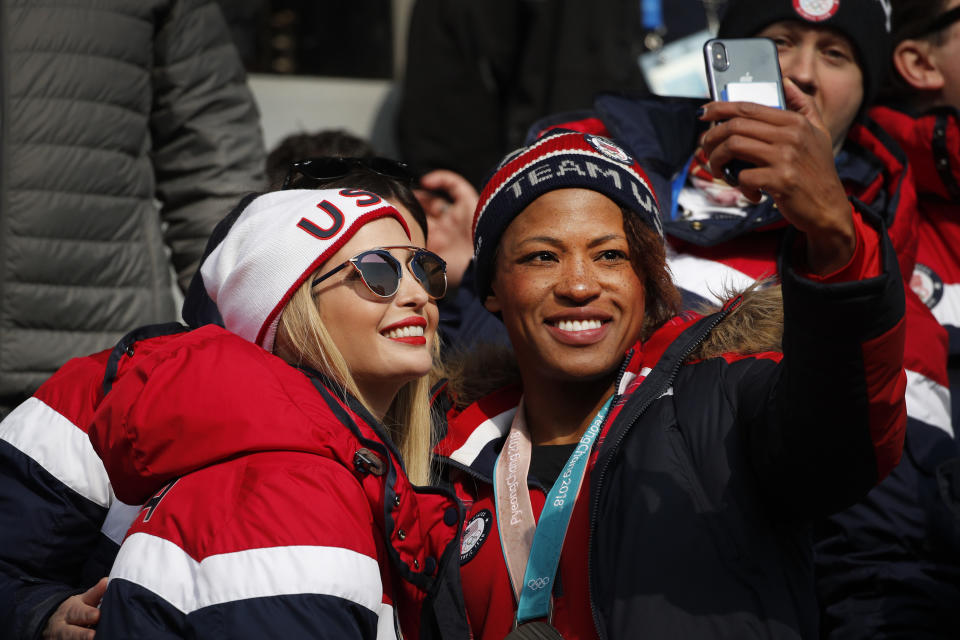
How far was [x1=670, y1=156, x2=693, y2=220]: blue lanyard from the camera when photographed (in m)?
3.29

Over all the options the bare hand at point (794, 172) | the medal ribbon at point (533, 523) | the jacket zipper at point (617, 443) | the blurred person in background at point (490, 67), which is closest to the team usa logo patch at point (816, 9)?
the jacket zipper at point (617, 443)

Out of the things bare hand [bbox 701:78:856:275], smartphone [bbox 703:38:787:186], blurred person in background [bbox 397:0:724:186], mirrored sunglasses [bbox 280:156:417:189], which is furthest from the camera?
blurred person in background [bbox 397:0:724:186]

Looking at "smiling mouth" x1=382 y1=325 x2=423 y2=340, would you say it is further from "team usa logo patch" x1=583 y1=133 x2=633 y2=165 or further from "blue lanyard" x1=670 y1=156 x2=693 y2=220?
"blue lanyard" x1=670 y1=156 x2=693 y2=220

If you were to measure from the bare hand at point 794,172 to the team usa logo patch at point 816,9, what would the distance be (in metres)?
1.60

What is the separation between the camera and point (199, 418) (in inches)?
77.5

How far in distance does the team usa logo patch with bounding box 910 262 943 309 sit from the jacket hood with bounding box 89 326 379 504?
2105mm

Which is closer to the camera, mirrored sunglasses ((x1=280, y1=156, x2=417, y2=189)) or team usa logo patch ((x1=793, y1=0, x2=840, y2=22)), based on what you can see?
mirrored sunglasses ((x1=280, y1=156, x2=417, y2=189))

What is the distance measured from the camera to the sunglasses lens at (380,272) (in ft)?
7.98

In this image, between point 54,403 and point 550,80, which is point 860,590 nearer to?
point 54,403

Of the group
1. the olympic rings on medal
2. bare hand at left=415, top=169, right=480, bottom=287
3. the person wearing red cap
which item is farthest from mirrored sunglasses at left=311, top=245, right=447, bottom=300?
bare hand at left=415, top=169, right=480, bottom=287

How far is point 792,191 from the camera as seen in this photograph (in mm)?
1739

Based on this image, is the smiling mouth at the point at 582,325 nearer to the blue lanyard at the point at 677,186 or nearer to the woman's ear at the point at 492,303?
the woman's ear at the point at 492,303

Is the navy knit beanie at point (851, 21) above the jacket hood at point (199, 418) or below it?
above

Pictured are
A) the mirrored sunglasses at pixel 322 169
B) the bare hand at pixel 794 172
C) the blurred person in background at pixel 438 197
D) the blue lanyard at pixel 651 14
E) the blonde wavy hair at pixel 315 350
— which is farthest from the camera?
the blue lanyard at pixel 651 14
